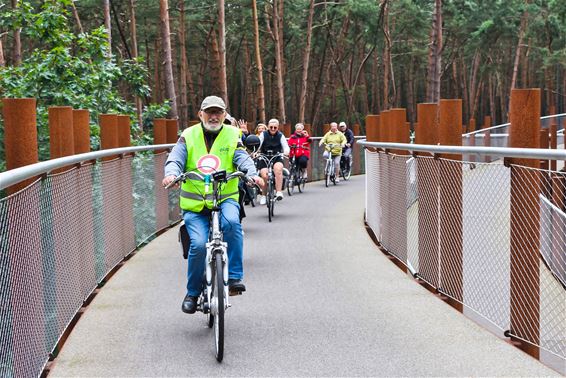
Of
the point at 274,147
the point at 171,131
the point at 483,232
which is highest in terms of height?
the point at 171,131

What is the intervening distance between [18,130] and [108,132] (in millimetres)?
4914

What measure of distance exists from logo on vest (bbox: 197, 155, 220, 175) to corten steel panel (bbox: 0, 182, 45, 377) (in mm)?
1380

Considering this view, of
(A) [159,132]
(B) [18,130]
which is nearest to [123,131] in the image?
(A) [159,132]

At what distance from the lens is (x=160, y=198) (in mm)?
14828

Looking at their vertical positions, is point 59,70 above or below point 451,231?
above

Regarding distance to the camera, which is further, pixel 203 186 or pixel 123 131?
pixel 123 131

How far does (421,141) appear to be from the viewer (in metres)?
10.3

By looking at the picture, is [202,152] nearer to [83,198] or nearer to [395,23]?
[83,198]

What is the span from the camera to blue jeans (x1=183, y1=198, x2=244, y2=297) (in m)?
7.02

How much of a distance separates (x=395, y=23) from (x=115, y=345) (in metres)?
56.0

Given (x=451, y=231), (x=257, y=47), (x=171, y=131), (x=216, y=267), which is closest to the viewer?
(x=216, y=267)

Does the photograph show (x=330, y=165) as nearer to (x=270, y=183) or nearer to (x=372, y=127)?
(x=270, y=183)

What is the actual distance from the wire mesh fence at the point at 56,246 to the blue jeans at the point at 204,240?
0.96 m

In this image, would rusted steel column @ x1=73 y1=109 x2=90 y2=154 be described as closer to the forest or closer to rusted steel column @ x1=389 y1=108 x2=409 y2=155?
rusted steel column @ x1=389 y1=108 x2=409 y2=155
